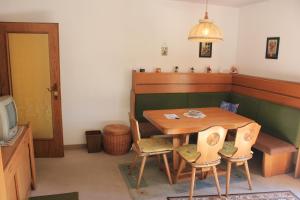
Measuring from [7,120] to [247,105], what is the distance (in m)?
3.60

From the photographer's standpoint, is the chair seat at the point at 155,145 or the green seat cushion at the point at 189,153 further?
the chair seat at the point at 155,145

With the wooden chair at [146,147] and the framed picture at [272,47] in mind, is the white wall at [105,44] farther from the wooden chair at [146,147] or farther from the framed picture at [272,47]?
the wooden chair at [146,147]

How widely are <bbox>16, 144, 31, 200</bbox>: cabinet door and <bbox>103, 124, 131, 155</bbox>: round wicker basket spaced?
139 cm

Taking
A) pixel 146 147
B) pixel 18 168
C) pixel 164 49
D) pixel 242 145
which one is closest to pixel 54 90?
pixel 18 168

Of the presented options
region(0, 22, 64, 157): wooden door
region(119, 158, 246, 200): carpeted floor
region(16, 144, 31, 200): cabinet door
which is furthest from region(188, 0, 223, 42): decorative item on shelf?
region(16, 144, 31, 200): cabinet door

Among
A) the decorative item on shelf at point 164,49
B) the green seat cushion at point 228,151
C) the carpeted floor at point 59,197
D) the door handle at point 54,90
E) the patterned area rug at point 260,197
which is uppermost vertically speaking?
the decorative item on shelf at point 164,49

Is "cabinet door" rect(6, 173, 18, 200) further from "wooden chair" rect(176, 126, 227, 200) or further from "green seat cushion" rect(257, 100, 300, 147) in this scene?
"green seat cushion" rect(257, 100, 300, 147)

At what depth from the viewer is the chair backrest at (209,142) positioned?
269 cm

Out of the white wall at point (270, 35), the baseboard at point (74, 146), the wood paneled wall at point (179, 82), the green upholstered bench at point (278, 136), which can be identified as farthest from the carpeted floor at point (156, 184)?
the white wall at point (270, 35)

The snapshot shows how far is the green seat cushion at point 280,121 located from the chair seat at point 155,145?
170 cm

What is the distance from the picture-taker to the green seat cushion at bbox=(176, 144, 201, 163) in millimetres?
2891

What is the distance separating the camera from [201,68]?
4.95 metres

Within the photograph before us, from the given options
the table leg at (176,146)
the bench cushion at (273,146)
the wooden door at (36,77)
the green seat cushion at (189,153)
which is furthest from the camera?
the wooden door at (36,77)

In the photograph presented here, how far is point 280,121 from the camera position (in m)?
3.77
